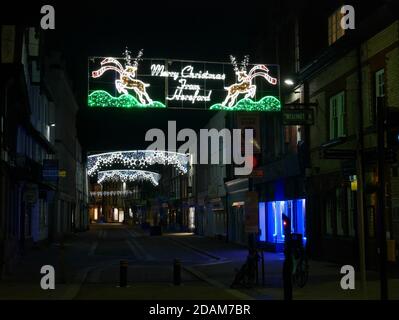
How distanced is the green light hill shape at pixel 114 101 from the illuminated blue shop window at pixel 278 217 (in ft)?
27.3

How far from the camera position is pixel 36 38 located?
30.2 m

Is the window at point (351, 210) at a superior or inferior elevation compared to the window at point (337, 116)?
inferior

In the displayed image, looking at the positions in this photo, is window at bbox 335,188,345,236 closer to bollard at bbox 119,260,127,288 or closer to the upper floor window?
the upper floor window

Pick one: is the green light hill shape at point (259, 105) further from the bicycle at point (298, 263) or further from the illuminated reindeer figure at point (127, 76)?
the bicycle at point (298, 263)

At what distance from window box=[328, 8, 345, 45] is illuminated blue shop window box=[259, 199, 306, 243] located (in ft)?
22.3

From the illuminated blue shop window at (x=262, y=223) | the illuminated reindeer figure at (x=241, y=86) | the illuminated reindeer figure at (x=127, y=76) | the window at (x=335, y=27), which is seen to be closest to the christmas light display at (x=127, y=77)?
the illuminated reindeer figure at (x=127, y=76)

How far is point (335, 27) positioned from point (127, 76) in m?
7.91

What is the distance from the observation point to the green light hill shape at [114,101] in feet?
77.4

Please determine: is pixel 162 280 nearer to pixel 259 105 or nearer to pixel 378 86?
pixel 259 105

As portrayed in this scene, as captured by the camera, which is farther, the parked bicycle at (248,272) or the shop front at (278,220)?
the shop front at (278,220)

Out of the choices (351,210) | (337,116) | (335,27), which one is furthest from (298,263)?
(335,27)
